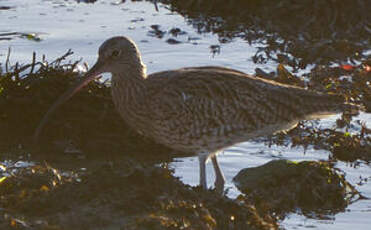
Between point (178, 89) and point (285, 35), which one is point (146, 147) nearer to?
point (178, 89)

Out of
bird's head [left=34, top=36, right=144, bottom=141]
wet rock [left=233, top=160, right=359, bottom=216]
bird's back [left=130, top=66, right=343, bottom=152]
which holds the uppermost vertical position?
bird's head [left=34, top=36, right=144, bottom=141]

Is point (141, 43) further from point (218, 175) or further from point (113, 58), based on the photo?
point (218, 175)

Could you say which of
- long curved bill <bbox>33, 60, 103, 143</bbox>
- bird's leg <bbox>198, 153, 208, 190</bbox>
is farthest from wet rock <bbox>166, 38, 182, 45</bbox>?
bird's leg <bbox>198, 153, 208, 190</bbox>

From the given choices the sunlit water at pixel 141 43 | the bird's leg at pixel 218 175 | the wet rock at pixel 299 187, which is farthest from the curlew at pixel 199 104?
the sunlit water at pixel 141 43

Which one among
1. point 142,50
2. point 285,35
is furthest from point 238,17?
point 142,50

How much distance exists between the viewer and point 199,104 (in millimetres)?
8273

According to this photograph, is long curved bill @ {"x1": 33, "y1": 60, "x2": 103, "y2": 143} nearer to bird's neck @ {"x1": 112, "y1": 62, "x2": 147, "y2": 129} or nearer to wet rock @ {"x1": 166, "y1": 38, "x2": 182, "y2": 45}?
bird's neck @ {"x1": 112, "y1": 62, "x2": 147, "y2": 129}

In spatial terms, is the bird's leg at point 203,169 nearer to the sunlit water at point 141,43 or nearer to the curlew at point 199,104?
the curlew at point 199,104

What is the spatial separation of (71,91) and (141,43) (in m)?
3.79

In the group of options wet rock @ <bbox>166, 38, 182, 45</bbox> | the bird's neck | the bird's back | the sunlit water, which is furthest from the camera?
wet rock @ <bbox>166, 38, 182, 45</bbox>

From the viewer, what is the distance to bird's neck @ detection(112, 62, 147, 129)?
27.1ft

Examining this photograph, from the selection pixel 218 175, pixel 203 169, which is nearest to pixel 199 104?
pixel 203 169

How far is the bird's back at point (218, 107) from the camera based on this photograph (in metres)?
8.16

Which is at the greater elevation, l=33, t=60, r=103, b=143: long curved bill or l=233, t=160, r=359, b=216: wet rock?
l=33, t=60, r=103, b=143: long curved bill
